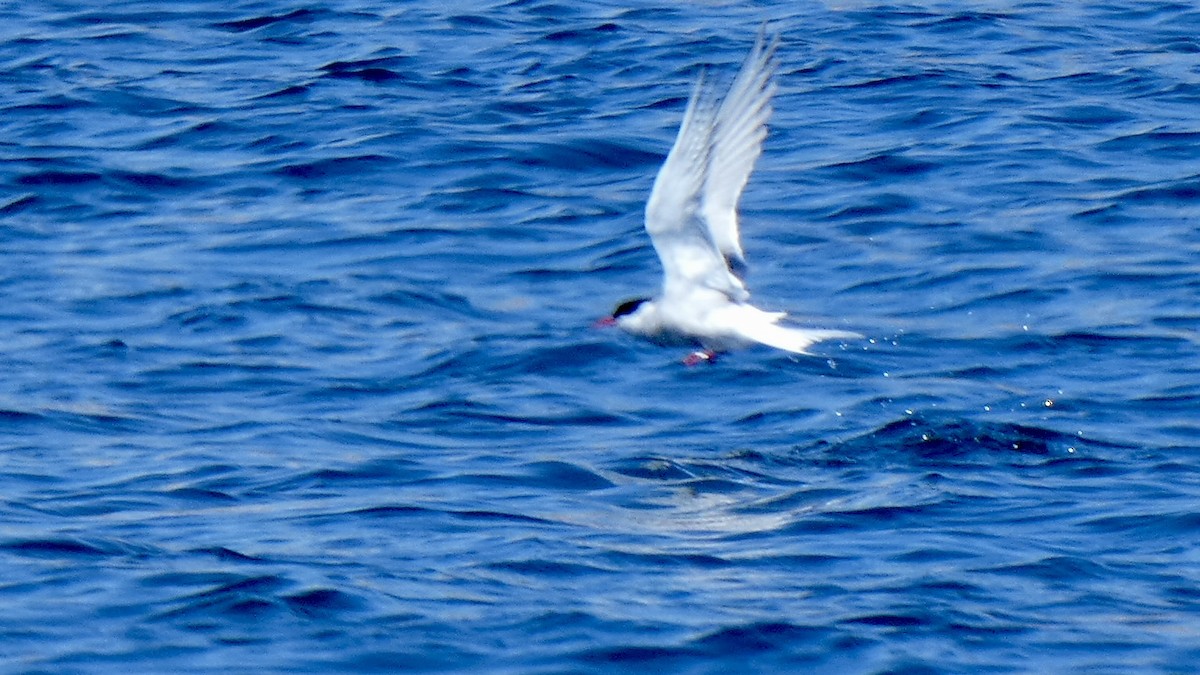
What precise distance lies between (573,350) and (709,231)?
1.77 metres

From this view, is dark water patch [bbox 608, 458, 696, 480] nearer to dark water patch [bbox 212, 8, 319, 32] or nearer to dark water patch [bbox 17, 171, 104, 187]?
dark water patch [bbox 17, 171, 104, 187]

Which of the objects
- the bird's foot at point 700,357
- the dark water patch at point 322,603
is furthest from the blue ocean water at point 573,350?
the bird's foot at point 700,357

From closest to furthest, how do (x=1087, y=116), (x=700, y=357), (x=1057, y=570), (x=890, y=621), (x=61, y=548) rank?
(x=890, y=621)
(x=1057, y=570)
(x=61, y=548)
(x=700, y=357)
(x=1087, y=116)

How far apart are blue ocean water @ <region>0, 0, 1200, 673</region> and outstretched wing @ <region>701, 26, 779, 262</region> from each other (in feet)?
3.57

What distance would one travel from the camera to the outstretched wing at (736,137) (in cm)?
888

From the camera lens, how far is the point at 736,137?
896 cm

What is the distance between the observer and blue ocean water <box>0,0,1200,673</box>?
24.6ft

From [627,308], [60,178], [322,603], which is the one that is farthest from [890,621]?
[60,178]

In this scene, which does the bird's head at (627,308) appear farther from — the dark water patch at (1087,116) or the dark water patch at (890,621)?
the dark water patch at (1087,116)

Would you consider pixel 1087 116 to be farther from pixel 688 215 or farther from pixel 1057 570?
pixel 1057 570

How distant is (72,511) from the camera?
8508mm

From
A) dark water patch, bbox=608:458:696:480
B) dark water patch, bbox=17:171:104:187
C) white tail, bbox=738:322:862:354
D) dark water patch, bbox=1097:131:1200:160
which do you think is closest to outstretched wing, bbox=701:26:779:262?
white tail, bbox=738:322:862:354

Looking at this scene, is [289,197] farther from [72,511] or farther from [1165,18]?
[1165,18]

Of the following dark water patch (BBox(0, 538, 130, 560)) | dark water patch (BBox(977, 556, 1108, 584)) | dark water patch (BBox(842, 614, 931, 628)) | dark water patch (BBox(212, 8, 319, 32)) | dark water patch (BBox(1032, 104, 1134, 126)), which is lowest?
dark water patch (BBox(1032, 104, 1134, 126))
